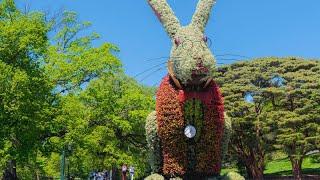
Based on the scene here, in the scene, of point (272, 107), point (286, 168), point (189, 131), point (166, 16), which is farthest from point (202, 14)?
point (286, 168)

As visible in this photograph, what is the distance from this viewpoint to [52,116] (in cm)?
2136

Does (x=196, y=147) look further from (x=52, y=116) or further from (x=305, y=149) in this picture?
(x=305, y=149)

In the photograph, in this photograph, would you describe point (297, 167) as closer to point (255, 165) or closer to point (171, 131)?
point (255, 165)

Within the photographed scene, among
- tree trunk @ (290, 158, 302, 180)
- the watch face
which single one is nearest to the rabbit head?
the watch face

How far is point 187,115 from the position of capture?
11250mm

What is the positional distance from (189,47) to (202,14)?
44.0 inches

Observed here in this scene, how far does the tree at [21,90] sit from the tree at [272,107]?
690 inches

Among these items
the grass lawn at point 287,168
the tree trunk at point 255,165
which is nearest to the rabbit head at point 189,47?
the tree trunk at point 255,165

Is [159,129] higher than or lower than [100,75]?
lower

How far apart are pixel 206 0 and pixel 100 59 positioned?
1337 centimetres

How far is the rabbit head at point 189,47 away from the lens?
35.2 feet

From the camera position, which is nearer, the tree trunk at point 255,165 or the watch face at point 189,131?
the watch face at point 189,131

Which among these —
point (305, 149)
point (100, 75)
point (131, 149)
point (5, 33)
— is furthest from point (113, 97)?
point (305, 149)

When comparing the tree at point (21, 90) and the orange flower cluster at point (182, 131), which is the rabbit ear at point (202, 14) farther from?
the tree at point (21, 90)
